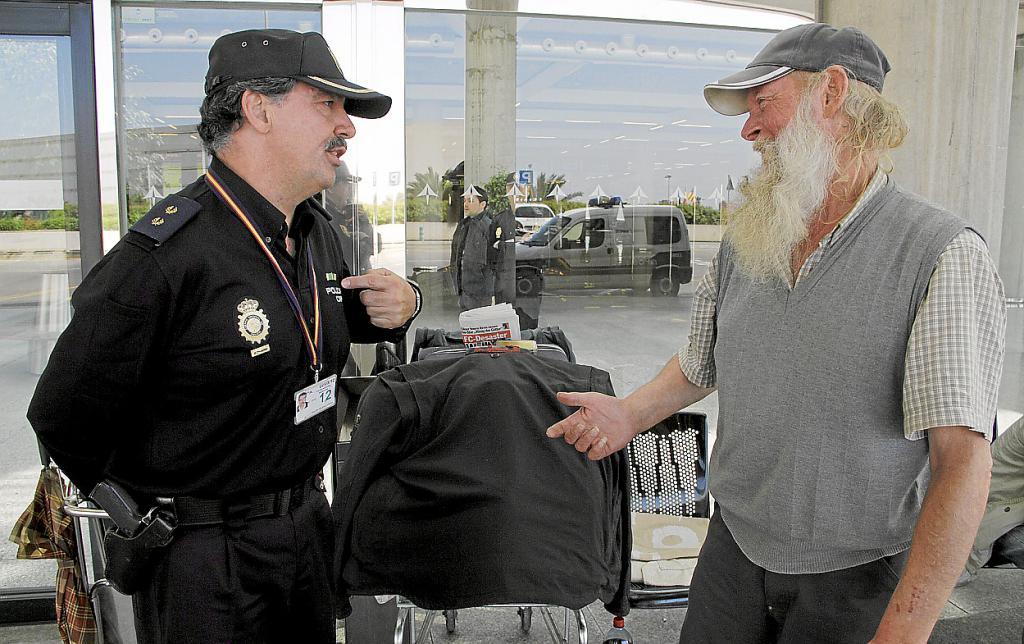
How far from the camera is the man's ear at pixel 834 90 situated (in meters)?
1.70

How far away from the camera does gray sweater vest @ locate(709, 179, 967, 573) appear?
1540 millimetres

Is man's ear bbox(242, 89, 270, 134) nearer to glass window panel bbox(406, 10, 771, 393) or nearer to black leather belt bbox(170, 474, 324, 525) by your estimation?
black leather belt bbox(170, 474, 324, 525)

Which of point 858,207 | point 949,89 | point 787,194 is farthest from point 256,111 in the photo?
point 949,89

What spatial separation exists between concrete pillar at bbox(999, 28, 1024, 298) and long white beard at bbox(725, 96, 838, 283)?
9.25 metres

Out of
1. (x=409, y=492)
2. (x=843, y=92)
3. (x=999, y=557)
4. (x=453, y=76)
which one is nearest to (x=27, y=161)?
(x=453, y=76)

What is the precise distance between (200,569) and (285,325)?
23.0 inches

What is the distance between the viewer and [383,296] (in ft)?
7.15

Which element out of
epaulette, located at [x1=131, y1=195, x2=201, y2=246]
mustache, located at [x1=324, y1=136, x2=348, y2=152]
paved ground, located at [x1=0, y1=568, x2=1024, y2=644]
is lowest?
paved ground, located at [x1=0, y1=568, x2=1024, y2=644]

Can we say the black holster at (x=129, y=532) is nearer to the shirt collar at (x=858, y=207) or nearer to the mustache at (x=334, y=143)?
the mustache at (x=334, y=143)

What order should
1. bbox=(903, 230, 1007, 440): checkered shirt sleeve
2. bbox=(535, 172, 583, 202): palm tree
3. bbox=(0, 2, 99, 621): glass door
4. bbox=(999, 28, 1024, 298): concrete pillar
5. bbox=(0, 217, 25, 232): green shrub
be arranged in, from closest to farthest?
bbox=(903, 230, 1007, 440): checkered shirt sleeve < bbox=(0, 2, 99, 621): glass door < bbox=(0, 217, 25, 232): green shrub < bbox=(535, 172, 583, 202): palm tree < bbox=(999, 28, 1024, 298): concrete pillar

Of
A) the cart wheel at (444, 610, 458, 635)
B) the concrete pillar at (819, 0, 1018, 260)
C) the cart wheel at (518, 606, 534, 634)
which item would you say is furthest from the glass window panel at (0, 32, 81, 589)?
the concrete pillar at (819, 0, 1018, 260)

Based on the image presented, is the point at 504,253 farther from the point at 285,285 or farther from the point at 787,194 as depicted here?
the point at 787,194

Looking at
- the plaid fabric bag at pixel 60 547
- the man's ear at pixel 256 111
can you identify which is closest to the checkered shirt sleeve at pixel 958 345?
the man's ear at pixel 256 111

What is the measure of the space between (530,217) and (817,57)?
14.5 ft
